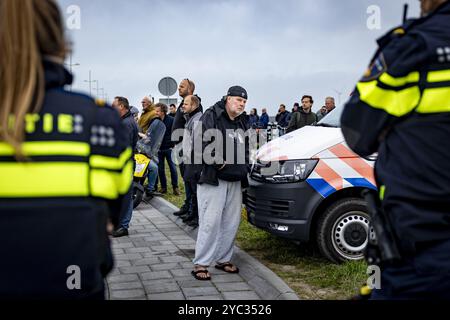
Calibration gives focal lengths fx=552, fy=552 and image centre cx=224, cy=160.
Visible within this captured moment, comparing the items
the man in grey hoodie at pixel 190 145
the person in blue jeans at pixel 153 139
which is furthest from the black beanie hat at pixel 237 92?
the person in blue jeans at pixel 153 139

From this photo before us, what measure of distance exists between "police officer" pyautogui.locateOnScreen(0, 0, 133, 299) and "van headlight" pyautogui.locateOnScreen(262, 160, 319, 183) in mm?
3896

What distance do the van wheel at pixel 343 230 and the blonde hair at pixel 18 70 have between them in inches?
171

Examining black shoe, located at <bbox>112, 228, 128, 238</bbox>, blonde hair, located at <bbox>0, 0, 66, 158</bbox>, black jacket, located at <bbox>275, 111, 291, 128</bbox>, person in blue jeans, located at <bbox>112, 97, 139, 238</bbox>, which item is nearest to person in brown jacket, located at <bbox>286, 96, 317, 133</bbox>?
person in blue jeans, located at <bbox>112, 97, 139, 238</bbox>

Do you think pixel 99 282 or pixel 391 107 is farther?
pixel 391 107

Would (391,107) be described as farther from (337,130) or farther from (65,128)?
(337,130)

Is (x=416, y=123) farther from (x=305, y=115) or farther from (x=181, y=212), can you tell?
(x=305, y=115)

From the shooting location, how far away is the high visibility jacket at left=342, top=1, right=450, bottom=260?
6.85 ft

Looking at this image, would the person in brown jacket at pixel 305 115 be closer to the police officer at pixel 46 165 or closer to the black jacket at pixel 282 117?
the black jacket at pixel 282 117

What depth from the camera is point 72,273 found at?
5.94 feet

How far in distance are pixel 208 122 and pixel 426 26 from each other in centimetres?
347

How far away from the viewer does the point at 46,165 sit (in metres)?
1.71

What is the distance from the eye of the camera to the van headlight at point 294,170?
556 centimetres
